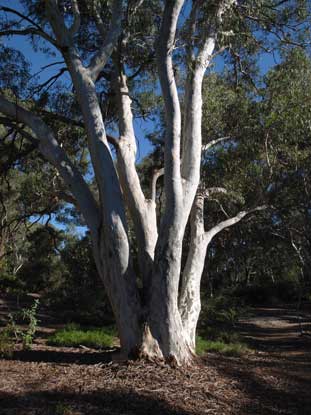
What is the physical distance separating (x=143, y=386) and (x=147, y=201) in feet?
9.03

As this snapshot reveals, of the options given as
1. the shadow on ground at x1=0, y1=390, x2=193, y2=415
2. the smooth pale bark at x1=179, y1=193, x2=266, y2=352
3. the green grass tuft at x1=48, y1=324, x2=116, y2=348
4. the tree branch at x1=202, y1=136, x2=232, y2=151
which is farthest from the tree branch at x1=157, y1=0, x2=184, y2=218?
the green grass tuft at x1=48, y1=324, x2=116, y2=348

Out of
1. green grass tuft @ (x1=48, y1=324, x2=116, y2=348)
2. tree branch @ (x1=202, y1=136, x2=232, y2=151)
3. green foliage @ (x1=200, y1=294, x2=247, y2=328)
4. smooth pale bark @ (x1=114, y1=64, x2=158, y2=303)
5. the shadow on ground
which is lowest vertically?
the shadow on ground

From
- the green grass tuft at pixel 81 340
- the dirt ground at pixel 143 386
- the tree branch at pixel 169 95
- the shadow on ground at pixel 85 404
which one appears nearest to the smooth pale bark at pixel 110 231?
the dirt ground at pixel 143 386

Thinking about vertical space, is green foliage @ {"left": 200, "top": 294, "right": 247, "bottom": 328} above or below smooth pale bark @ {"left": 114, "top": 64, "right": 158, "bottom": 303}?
below

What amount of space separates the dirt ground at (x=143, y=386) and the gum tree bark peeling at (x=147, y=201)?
0.41 meters

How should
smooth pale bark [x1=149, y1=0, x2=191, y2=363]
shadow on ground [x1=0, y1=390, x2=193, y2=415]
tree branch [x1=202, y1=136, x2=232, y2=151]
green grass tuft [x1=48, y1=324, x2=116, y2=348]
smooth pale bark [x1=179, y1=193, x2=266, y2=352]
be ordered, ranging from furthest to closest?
tree branch [x1=202, y1=136, x2=232, y2=151]
green grass tuft [x1=48, y1=324, x2=116, y2=348]
smooth pale bark [x1=179, y1=193, x2=266, y2=352]
smooth pale bark [x1=149, y1=0, x2=191, y2=363]
shadow on ground [x1=0, y1=390, x2=193, y2=415]

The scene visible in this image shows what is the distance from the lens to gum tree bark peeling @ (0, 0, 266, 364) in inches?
212

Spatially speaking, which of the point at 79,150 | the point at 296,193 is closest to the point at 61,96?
the point at 79,150

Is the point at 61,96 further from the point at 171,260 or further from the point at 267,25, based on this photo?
the point at 171,260

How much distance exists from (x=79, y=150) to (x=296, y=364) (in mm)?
6305

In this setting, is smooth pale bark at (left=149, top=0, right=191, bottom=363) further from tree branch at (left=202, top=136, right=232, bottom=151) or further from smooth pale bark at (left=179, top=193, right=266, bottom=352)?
tree branch at (left=202, top=136, right=232, bottom=151)

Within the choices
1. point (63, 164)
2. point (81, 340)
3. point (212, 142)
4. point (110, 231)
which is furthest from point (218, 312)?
point (63, 164)

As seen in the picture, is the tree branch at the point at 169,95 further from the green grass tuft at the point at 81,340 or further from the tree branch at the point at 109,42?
the green grass tuft at the point at 81,340

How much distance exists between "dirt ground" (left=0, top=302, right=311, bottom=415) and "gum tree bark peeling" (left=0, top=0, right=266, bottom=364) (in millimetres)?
411
